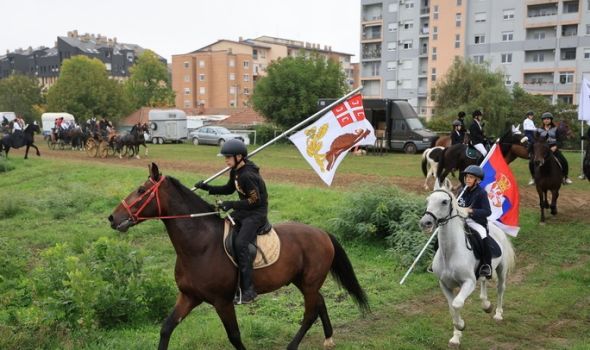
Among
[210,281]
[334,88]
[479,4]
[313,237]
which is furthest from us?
[479,4]

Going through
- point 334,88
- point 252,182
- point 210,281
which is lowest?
point 210,281

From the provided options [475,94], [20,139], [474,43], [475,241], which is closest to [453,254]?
[475,241]

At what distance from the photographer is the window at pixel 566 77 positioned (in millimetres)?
61625

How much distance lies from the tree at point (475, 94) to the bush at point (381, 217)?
102 feet

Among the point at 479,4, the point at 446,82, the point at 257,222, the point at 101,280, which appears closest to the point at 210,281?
the point at 257,222

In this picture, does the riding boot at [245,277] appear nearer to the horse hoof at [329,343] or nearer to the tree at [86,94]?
the horse hoof at [329,343]

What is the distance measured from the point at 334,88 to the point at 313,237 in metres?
37.4

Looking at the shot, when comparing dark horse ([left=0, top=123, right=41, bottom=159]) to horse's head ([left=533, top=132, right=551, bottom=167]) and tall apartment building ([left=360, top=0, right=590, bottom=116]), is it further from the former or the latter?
tall apartment building ([left=360, top=0, right=590, bottom=116])

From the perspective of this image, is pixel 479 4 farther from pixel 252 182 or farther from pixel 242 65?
pixel 252 182

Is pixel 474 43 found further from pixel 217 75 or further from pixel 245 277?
pixel 245 277

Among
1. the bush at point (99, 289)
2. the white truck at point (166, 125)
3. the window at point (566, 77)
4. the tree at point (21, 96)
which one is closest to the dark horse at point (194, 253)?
the bush at point (99, 289)

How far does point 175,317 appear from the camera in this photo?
5.79 metres

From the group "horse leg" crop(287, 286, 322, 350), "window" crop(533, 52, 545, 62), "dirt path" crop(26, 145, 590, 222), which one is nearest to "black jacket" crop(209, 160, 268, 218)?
"horse leg" crop(287, 286, 322, 350)

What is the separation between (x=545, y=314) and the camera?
7.98 meters
